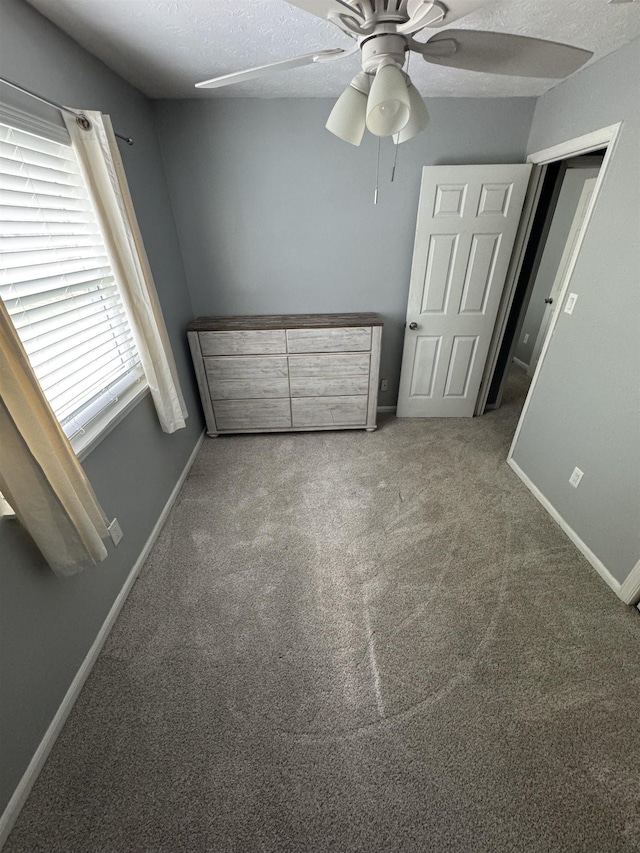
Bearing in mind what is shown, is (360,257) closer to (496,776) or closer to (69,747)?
(496,776)

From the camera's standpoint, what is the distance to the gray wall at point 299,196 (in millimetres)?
2287

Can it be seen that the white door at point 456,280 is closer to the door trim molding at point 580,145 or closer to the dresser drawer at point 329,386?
the door trim molding at point 580,145

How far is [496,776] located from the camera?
1.10 metres

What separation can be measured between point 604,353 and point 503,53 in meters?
1.33

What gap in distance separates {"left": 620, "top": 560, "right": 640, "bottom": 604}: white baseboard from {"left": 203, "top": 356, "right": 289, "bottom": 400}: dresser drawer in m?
2.27

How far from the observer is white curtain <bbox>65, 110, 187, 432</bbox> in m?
1.45

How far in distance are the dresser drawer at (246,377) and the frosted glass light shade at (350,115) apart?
1.57 meters

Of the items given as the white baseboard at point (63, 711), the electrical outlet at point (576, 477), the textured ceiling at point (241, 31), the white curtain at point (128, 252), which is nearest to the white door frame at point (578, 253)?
the electrical outlet at point (576, 477)

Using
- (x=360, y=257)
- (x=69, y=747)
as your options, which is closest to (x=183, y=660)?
(x=69, y=747)

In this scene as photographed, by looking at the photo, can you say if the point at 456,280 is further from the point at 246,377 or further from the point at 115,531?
the point at 115,531

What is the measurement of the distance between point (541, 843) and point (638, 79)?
2.89 m

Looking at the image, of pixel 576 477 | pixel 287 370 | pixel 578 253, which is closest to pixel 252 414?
pixel 287 370

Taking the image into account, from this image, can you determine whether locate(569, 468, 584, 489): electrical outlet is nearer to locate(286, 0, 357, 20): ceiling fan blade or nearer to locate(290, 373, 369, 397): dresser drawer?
locate(290, 373, 369, 397): dresser drawer

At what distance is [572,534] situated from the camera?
6.26 feet
